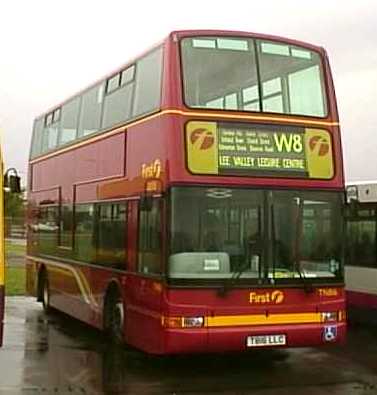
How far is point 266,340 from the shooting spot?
10.3 m

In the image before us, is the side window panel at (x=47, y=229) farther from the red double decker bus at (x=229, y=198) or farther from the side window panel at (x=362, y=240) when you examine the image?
the side window panel at (x=362, y=240)

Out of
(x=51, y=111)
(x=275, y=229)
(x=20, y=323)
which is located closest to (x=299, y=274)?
(x=275, y=229)

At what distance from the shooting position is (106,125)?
12.9 meters

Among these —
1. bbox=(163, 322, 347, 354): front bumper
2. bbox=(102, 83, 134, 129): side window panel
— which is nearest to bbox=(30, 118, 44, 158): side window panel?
bbox=(102, 83, 134, 129): side window panel

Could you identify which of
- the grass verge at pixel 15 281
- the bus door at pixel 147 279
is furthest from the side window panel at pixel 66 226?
the grass verge at pixel 15 281

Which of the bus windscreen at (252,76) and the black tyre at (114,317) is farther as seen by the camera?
the black tyre at (114,317)

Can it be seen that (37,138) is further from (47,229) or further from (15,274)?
(15,274)

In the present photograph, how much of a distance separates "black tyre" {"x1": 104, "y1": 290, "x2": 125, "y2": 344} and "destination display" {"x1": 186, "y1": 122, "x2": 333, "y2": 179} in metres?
2.66

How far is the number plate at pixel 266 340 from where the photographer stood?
33.4 ft

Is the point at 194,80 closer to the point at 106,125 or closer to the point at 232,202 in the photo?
the point at 232,202

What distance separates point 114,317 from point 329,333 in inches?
127

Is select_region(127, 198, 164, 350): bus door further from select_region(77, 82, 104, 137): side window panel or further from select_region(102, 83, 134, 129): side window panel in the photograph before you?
Answer: select_region(77, 82, 104, 137): side window panel

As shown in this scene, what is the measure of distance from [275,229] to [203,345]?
1.71 meters

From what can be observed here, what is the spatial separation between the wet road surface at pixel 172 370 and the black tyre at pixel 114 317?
Result: 10.3 inches
